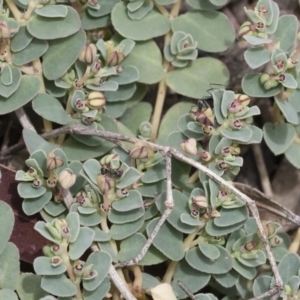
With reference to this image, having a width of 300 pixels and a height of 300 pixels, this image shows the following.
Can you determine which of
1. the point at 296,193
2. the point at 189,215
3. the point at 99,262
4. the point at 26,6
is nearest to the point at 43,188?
the point at 99,262

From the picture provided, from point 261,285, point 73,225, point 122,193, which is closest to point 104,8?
point 122,193

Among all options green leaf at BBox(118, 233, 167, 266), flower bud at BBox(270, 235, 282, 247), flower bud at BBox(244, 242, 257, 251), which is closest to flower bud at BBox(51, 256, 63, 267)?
green leaf at BBox(118, 233, 167, 266)

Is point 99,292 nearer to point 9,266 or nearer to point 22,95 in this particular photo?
point 9,266

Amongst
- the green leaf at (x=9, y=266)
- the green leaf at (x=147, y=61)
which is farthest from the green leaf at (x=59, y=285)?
the green leaf at (x=147, y=61)

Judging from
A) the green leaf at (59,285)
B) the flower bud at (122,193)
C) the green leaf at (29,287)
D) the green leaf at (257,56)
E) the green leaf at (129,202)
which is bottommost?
the green leaf at (29,287)

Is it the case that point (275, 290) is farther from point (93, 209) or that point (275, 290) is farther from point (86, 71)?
point (86, 71)

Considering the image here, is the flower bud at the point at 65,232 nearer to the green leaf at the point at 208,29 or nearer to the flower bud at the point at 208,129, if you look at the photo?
the flower bud at the point at 208,129
